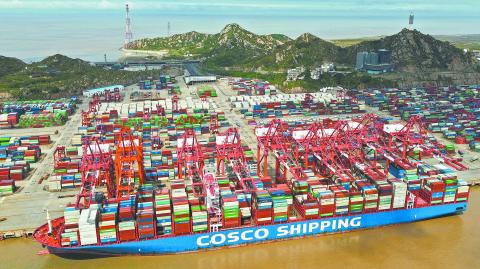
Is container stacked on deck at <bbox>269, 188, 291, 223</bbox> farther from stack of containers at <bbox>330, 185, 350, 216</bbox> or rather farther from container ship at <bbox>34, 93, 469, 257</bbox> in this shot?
stack of containers at <bbox>330, 185, 350, 216</bbox>

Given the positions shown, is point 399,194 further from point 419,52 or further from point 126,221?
point 419,52

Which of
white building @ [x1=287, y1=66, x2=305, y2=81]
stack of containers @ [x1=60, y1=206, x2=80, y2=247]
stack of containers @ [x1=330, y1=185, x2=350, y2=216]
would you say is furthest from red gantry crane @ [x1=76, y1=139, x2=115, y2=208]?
white building @ [x1=287, y1=66, x2=305, y2=81]

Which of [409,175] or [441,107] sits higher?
[441,107]

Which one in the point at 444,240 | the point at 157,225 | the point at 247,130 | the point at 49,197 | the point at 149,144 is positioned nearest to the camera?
the point at 157,225

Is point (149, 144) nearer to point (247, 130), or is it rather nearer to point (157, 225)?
point (247, 130)

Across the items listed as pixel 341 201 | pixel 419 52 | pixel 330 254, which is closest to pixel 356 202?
pixel 341 201

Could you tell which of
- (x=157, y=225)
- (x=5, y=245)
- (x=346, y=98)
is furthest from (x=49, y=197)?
(x=346, y=98)
